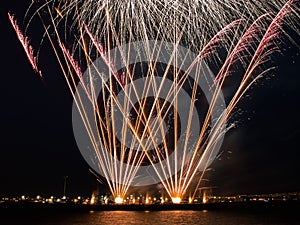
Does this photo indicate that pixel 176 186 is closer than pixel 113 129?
No

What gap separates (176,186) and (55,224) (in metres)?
9.67

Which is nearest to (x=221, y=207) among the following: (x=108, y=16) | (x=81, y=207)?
(x=81, y=207)

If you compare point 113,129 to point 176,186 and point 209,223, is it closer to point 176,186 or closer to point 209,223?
point 176,186

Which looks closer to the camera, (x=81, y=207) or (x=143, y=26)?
(x=143, y=26)

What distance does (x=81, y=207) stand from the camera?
4472 centimetres

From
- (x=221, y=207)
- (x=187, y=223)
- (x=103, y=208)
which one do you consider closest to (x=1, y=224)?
(x=187, y=223)

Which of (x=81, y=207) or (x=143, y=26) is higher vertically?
Answer: (x=143, y=26)

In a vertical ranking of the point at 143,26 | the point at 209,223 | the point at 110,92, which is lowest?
the point at 209,223

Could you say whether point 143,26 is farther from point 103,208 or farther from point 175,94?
point 103,208

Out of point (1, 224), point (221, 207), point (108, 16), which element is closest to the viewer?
point (108, 16)

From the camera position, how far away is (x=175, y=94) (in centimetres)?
2530

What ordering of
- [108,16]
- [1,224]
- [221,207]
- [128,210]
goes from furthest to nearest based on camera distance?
1. [221,207]
2. [128,210]
3. [1,224]
4. [108,16]

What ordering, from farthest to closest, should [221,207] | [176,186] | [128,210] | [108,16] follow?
[221,207]
[128,210]
[176,186]
[108,16]

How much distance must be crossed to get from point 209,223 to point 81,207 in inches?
873
